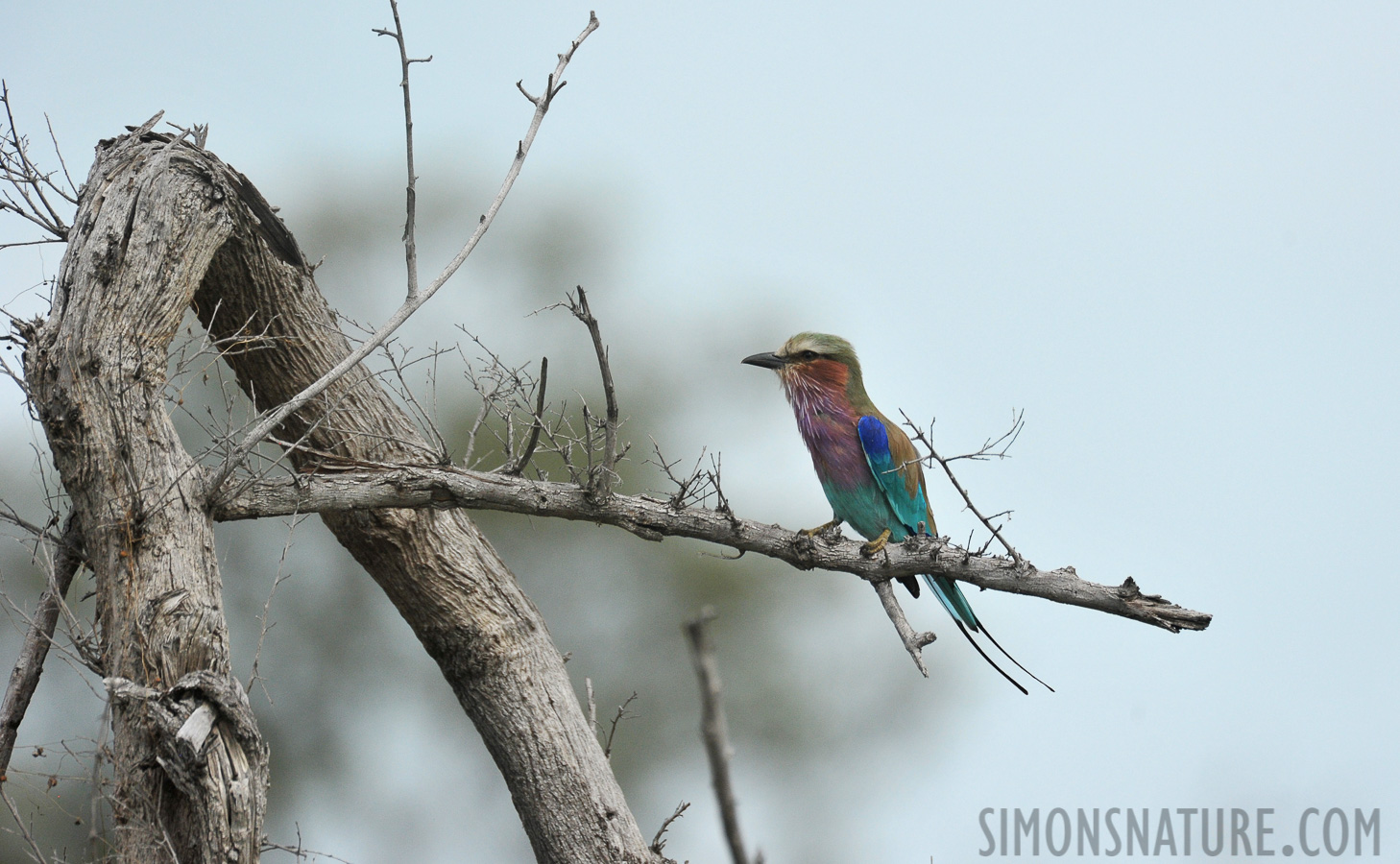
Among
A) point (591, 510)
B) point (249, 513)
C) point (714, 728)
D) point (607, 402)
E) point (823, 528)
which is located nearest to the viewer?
point (714, 728)

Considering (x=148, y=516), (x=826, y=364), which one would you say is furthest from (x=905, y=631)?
(x=148, y=516)

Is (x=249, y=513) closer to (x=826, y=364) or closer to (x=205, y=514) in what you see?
(x=205, y=514)

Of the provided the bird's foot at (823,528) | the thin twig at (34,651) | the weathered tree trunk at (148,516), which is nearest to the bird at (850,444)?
the bird's foot at (823,528)

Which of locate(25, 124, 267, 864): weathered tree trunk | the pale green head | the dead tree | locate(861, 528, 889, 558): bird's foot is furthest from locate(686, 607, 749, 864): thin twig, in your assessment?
the pale green head

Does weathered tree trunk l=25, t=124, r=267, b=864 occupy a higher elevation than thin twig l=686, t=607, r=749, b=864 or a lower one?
higher

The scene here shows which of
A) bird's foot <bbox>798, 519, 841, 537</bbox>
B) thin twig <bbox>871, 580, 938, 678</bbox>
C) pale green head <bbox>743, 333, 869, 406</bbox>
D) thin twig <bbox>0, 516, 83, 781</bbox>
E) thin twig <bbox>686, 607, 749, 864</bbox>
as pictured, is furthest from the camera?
pale green head <bbox>743, 333, 869, 406</bbox>

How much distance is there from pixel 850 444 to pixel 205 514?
2463 mm

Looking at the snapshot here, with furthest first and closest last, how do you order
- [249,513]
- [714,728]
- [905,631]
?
[905,631] < [249,513] < [714,728]

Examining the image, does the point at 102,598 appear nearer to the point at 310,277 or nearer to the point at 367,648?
the point at 310,277

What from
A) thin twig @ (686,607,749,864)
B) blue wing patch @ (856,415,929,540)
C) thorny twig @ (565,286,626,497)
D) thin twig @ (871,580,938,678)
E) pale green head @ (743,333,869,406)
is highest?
pale green head @ (743,333,869,406)

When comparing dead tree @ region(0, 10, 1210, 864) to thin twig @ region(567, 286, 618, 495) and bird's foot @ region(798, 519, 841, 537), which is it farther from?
bird's foot @ region(798, 519, 841, 537)

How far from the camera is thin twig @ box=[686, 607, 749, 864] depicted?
882 millimetres

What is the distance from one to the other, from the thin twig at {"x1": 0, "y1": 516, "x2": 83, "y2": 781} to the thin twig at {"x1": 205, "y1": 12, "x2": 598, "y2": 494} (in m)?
0.61

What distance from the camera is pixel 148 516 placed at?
3.16 meters
